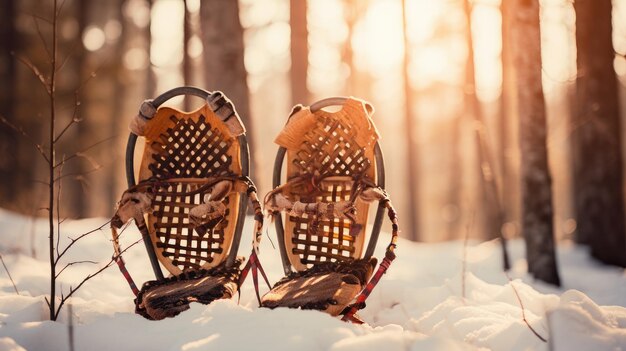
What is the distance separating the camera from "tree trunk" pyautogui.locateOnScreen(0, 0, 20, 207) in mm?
13284

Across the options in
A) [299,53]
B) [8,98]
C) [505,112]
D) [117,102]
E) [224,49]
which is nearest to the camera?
[224,49]

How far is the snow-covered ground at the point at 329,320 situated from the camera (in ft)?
8.05

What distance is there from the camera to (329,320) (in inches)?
104

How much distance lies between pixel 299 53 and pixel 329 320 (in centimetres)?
805

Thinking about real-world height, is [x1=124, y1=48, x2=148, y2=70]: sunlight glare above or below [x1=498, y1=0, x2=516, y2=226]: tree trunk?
above

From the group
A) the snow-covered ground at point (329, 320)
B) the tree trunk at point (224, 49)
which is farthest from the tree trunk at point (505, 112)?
the snow-covered ground at point (329, 320)

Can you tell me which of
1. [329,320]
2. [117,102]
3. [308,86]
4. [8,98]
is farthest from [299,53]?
[117,102]

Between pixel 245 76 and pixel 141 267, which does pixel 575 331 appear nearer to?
pixel 141 267

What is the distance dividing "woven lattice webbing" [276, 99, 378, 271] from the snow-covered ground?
525mm

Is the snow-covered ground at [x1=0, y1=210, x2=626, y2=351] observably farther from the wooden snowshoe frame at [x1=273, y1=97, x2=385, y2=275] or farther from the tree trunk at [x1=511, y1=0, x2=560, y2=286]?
the wooden snowshoe frame at [x1=273, y1=97, x2=385, y2=275]

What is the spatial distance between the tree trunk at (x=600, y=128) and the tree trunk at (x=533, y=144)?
1847 millimetres

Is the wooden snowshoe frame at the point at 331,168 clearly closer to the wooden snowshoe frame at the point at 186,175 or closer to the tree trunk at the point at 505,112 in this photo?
the wooden snowshoe frame at the point at 186,175

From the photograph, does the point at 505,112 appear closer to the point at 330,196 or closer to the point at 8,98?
the point at 330,196

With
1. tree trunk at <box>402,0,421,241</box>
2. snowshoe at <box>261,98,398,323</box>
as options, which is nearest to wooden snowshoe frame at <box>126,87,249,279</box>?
snowshoe at <box>261,98,398,323</box>
